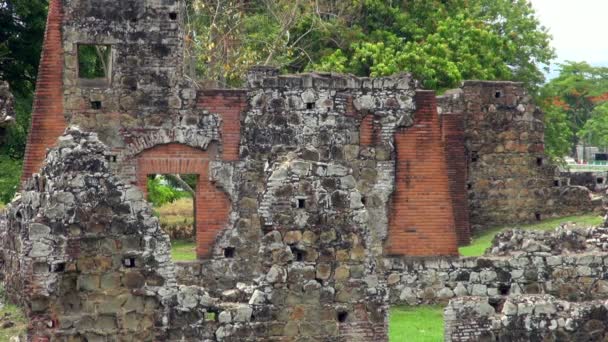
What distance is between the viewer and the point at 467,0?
4078cm

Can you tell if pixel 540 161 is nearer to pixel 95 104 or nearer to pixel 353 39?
pixel 95 104

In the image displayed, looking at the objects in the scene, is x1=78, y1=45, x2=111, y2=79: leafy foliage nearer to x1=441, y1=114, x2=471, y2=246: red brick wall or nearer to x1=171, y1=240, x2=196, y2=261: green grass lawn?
x1=171, y1=240, x2=196, y2=261: green grass lawn

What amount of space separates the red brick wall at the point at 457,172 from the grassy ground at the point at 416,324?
4457 mm

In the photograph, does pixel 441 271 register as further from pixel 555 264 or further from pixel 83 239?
pixel 83 239

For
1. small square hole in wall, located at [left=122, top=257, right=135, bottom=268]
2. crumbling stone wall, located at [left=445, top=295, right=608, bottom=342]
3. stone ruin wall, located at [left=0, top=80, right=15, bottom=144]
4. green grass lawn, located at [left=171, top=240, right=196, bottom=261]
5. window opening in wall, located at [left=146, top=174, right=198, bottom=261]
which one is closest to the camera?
small square hole in wall, located at [left=122, top=257, right=135, bottom=268]

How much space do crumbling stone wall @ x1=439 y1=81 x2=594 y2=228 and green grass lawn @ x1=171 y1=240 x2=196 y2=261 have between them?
21.0ft

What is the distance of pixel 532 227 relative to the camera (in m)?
25.6

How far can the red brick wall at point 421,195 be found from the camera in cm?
2019

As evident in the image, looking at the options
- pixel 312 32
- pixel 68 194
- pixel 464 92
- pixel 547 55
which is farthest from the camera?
pixel 547 55

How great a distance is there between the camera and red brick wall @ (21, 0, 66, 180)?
65.3ft

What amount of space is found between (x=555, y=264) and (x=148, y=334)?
8.00 metres

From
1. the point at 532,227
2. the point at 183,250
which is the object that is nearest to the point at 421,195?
the point at 183,250

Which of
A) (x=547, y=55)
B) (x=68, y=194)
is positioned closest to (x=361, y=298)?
(x=68, y=194)

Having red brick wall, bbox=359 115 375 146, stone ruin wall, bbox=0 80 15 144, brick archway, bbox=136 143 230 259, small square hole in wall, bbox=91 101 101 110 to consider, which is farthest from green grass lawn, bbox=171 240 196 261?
stone ruin wall, bbox=0 80 15 144
